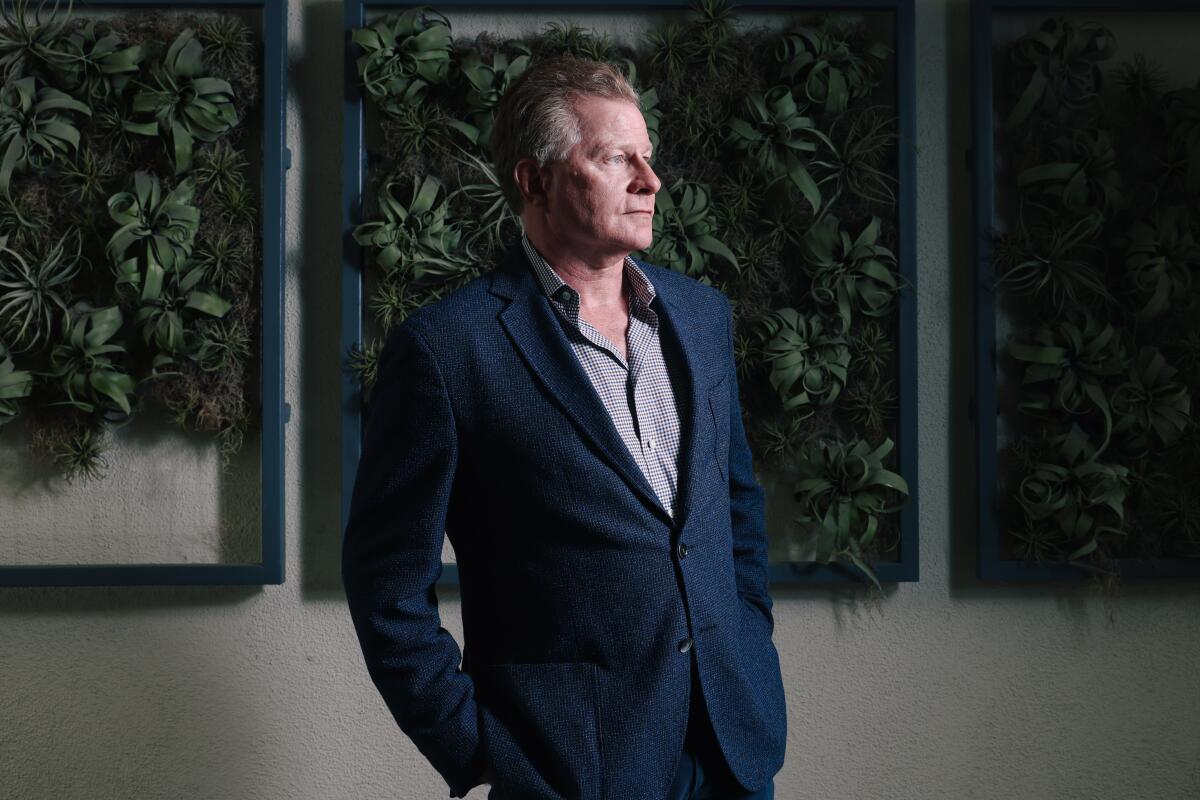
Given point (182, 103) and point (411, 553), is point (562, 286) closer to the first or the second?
point (411, 553)

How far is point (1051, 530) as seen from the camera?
1870 millimetres

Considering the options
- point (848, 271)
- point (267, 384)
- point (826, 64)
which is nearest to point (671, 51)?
point (826, 64)

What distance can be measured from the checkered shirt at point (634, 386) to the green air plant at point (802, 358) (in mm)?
683

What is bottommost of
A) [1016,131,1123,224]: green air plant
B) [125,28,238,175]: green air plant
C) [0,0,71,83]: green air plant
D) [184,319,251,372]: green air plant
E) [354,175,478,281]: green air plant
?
[184,319,251,372]: green air plant

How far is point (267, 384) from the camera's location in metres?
1.80

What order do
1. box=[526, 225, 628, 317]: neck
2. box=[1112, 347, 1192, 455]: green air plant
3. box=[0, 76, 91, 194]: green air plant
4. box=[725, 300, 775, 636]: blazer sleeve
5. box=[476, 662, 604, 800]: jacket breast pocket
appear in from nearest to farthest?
box=[476, 662, 604, 800]: jacket breast pocket → box=[526, 225, 628, 317]: neck → box=[725, 300, 775, 636]: blazer sleeve → box=[0, 76, 91, 194]: green air plant → box=[1112, 347, 1192, 455]: green air plant

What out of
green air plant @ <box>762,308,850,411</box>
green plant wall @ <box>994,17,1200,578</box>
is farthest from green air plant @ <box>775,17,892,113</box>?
green air plant @ <box>762,308,850,411</box>

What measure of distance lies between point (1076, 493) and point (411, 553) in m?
1.29

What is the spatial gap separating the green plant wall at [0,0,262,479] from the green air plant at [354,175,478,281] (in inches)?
8.8

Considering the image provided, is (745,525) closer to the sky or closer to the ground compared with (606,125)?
closer to the ground

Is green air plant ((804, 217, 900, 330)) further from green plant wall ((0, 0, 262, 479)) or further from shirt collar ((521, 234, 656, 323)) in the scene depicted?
green plant wall ((0, 0, 262, 479))

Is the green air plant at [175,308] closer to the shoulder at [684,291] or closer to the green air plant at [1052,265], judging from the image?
the shoulder at [684,291]

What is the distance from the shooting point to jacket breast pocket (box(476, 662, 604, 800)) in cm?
104

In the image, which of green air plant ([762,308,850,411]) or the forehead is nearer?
the forehead
